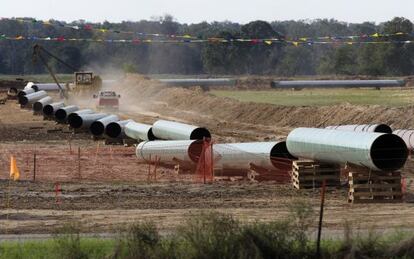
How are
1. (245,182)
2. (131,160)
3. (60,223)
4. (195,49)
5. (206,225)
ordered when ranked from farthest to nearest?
1. (195,49)
2. (131,160)
3. (245,182)
4. (60,223)
5. (206,225)

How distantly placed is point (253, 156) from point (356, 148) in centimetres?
622

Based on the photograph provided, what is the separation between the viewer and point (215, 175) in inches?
1361

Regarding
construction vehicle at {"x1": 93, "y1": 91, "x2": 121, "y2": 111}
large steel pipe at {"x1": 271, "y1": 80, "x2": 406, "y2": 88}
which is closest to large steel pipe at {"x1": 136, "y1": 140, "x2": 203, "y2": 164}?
construction vehicle at {"x1": 93, "y1": 91, "x2": 121, "y2": 111}

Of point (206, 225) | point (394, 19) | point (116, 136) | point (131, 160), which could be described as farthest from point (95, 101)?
point (394, 19)

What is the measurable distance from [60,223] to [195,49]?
168352mm

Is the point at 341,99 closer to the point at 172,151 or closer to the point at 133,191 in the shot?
the point at 172,151

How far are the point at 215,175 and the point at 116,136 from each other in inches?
671

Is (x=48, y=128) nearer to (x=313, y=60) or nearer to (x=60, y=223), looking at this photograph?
(x=60, y=223)

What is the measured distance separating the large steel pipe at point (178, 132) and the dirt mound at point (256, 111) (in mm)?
12443

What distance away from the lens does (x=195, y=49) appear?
191000 mm

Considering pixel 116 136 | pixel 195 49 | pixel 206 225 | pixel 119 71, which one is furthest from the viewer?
pixel 195 49

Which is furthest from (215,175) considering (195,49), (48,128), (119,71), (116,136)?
(195,49)

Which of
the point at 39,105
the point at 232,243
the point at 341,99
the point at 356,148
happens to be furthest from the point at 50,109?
the point at 232,243

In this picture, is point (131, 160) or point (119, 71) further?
point (119, 71)
